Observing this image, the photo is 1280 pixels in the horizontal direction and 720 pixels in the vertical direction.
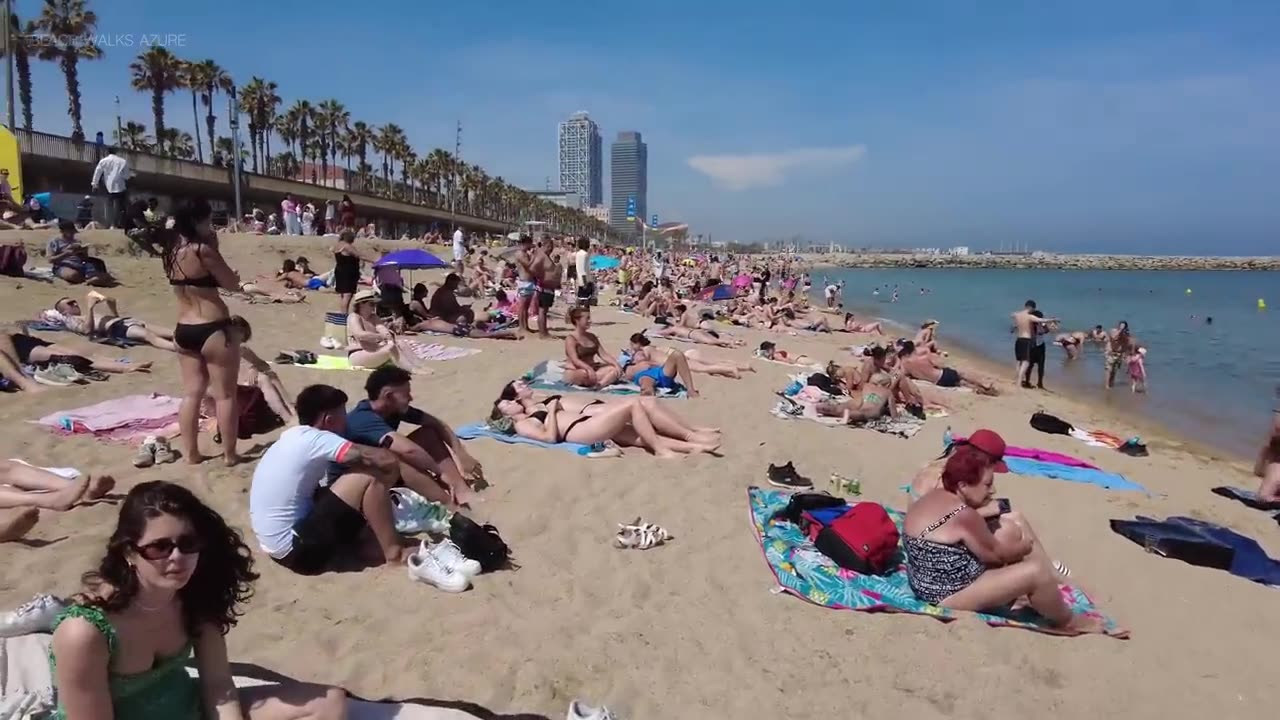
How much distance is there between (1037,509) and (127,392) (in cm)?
732

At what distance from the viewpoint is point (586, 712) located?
267 centimetres

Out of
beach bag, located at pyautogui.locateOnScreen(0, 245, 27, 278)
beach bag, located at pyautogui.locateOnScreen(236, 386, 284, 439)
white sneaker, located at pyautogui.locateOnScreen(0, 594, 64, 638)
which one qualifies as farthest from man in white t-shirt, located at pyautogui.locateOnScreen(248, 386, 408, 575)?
beach bag, located at pyautogui.locateOnScreen(0, 245, 27, 278)

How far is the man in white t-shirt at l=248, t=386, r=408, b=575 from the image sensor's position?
3.53m

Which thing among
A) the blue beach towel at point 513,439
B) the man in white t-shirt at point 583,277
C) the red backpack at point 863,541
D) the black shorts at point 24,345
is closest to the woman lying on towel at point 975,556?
the red backpack at point 863,541

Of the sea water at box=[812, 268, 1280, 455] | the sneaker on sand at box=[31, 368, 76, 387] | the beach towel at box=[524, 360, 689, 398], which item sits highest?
the sneaker on sand at box=[31, 368, 76, 387]

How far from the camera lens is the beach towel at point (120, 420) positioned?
17.8ft

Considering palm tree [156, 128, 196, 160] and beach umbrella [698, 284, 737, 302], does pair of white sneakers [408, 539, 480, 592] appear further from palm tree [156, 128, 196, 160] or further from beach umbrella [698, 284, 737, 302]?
palm tree [156, 128, 196, 160]

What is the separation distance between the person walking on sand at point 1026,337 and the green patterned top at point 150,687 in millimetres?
12361

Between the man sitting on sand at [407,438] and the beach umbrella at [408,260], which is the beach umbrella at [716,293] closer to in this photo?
the beach umbrella at [408,260]

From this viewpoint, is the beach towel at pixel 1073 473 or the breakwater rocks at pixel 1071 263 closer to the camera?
the beach towel at pixel 1073 473

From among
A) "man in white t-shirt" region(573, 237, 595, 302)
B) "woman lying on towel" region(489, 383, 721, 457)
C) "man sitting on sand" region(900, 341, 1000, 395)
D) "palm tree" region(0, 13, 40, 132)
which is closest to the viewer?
"woman lying on towel" region(489, 383, 721, 457)

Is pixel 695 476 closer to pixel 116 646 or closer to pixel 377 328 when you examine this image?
pixel 116 646

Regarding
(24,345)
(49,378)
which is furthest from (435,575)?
(24,345)

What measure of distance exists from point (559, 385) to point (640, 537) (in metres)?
4.21
